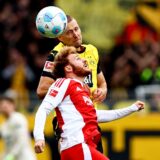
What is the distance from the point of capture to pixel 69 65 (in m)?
8.22

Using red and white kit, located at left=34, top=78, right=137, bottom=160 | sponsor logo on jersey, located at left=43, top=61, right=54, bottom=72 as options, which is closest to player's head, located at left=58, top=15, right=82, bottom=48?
sponsor logo on jersey, located at left=43, top=61, right=54, bottom=72

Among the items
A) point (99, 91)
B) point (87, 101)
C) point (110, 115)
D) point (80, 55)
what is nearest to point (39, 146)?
point (87, 101)

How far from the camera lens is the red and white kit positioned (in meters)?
7.97

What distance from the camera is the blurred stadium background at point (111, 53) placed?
50.3 ft

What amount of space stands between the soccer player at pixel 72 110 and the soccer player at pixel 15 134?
5675mm

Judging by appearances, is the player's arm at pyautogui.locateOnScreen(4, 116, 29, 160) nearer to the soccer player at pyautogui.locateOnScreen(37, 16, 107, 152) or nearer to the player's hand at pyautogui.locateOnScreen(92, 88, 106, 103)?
the soccer player at pyautogui.locateOnScreen(37, 16, 107, 152)

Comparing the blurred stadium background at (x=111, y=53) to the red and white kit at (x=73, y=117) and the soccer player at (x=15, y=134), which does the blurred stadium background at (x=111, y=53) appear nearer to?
the soccer player at (x=15, y=134)

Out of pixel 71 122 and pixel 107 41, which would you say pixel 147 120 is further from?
pixel 71 122

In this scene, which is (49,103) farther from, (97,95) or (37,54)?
(37,54)

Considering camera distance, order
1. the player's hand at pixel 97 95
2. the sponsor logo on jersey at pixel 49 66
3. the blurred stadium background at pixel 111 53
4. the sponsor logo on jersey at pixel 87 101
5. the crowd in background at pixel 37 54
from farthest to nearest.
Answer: the crowd in background at pixel 37 54, the blurred stadium background at pixel 111 53, the sponsor logo on jersey at pixel 49 66, the player's hand at pixel 97 95, the sponsor logo on jersey at pixel 87 101

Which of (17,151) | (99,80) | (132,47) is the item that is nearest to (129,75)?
(132,47)

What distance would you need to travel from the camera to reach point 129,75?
634 inches

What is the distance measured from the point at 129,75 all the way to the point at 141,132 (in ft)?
3.87

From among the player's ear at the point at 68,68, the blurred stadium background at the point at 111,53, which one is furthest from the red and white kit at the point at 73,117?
the blurred stadium background at the point at 111,53
